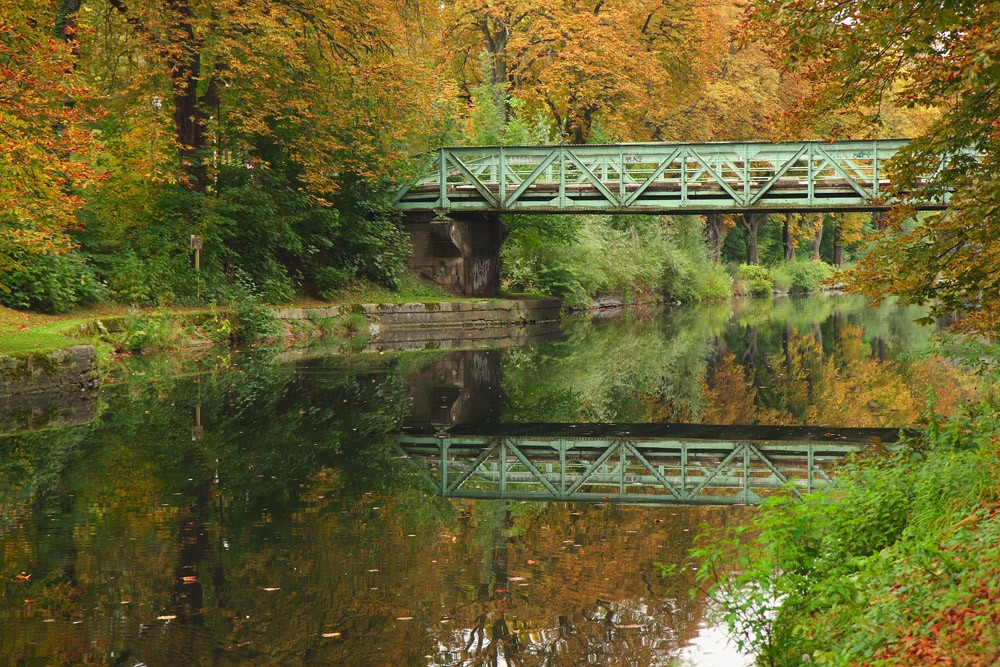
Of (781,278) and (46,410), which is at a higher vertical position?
(781,278)

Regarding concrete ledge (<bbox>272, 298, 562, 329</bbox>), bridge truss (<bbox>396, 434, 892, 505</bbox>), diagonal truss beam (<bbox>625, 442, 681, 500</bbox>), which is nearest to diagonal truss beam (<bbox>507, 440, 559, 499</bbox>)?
bridge truss (<bbox>396, 434, 892, 505</bbox>)

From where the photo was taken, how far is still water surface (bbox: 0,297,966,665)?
4.66 metres

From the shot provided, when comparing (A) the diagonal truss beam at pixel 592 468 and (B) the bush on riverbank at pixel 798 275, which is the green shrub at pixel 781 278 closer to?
(B) the bush on riverbank at pixel 798 275

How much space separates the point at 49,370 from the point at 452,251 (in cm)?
1874

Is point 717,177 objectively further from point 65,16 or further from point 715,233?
point 715,233

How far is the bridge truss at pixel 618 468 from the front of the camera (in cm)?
776

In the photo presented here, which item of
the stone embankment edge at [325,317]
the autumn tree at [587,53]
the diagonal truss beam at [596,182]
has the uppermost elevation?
the autumn tree at [587,53]

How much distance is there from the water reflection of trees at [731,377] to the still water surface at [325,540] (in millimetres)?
115

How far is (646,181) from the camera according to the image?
28.5 meters

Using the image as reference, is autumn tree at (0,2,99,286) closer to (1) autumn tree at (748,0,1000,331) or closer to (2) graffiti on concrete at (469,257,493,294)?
(1) autumn tree at (748,0,1000,331)

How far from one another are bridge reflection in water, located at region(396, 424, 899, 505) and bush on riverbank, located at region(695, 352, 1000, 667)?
5.77 ft

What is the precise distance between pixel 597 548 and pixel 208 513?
2.74 metres

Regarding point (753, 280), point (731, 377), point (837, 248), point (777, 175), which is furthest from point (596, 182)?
point (837, 248)

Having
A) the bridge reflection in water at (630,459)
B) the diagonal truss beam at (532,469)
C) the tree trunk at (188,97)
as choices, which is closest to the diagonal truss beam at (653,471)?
the bridge reflection in water at (630,459)
